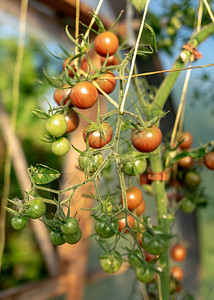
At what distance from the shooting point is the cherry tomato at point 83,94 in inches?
14.6

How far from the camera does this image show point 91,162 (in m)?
0.37

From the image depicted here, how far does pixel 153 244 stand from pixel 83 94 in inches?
8.2

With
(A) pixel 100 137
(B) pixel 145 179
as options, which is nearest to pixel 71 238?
(A) pixel 100 137

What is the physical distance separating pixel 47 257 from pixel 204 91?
40.5 inches

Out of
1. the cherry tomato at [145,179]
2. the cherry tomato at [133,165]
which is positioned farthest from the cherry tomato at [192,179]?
the cherry tomato at [133,165]

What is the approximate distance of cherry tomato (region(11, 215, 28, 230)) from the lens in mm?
344

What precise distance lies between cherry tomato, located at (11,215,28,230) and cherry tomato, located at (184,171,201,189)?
1.34 ft

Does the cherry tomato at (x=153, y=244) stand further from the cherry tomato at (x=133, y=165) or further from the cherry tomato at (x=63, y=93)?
the cherry tomato at (x=63, y=93)

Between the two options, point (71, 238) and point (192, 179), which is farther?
point (192, 179)

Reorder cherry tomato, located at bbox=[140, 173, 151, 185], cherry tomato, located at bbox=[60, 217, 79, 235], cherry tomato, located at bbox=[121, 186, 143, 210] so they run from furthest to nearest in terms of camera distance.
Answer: cherry tomato, located at bbox=[140, 173, 151, 185]
cherry tomato, located at bbox=[121, 186, 143, 210]
cherry tomato, located at bbox=[60, 217, 79, 235]

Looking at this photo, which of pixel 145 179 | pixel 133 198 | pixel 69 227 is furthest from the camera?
pixel 145 179

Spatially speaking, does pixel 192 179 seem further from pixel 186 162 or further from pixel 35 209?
pixel 35 209

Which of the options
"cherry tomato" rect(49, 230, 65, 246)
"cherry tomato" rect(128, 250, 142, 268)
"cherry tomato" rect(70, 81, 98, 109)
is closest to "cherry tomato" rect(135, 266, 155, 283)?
"cherry tomato" rect(128, 250, 142, 268)

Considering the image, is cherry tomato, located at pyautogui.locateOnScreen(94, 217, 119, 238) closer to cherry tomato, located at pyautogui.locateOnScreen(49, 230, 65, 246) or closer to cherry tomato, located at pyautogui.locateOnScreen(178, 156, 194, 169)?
cherry tomato, located at pyautogui.locateOnScreen(49, 230, 65, 246)
